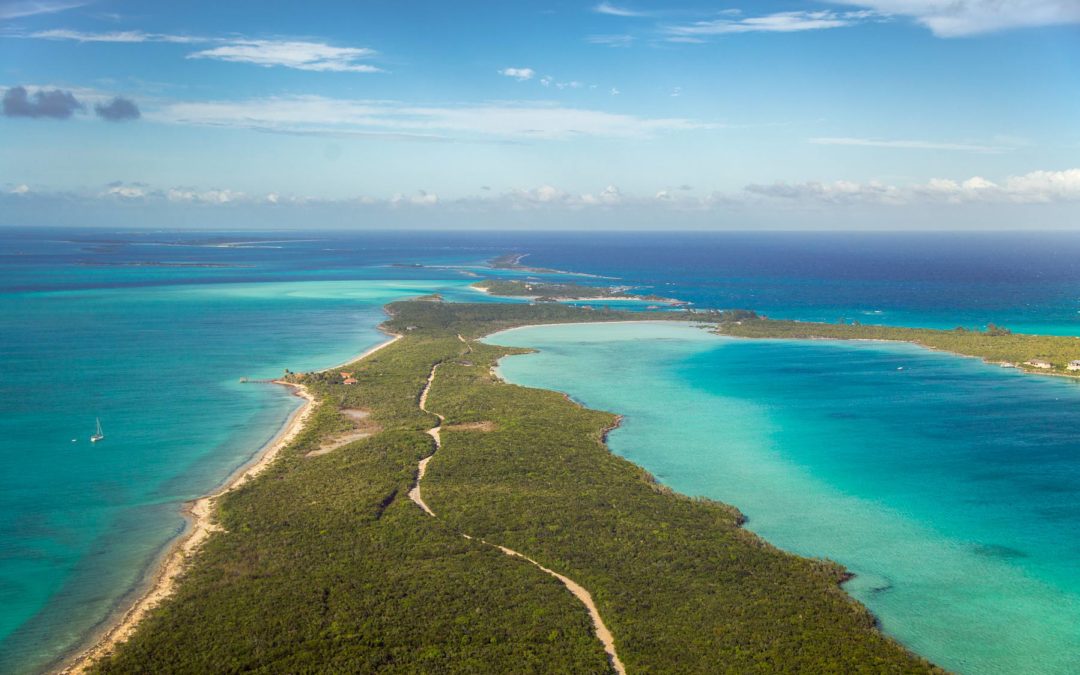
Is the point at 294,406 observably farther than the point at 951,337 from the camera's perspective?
No

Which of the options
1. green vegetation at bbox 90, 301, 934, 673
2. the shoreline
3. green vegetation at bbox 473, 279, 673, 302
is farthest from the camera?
green vegetation at bbox 473, 279, 673, 302

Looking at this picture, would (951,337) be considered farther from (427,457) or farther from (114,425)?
(114,425)

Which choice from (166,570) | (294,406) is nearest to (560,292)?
(294,406)

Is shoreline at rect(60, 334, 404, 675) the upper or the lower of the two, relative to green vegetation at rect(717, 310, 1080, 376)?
lower

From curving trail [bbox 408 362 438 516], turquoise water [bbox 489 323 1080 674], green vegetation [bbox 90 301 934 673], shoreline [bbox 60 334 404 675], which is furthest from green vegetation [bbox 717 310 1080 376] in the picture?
shoreline [bbox 60 334 404 675]

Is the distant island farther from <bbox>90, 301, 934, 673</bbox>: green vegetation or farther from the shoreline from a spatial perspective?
the shoreline
